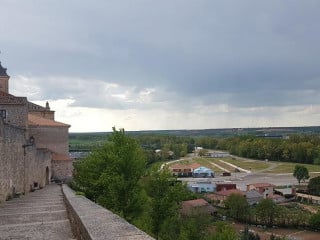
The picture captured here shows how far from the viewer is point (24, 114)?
3928 centimetres

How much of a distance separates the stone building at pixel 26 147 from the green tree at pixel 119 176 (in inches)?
192

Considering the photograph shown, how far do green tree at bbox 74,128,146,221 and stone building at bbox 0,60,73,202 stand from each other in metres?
4.87

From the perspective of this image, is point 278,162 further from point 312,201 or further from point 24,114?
point 24,114

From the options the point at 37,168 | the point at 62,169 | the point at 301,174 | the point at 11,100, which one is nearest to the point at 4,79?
the point at 62,169

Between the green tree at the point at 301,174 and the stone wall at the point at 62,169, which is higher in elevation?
the stone wall at the point at 62,169

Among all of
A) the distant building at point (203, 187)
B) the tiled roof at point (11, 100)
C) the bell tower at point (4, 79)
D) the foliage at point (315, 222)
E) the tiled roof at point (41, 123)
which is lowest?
the foliage at point (315, 222)

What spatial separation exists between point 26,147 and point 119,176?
8.43 m

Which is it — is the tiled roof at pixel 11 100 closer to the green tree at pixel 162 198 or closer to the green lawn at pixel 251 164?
the green tree at pixel 162 198

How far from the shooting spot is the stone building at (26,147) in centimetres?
2533

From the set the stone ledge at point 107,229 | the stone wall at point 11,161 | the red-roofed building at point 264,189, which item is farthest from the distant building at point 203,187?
the stone ledge at point 107,229

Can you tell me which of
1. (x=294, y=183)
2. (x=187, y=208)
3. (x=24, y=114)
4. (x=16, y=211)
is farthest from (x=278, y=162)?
(x=16, y=211)

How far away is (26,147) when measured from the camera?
31672mm

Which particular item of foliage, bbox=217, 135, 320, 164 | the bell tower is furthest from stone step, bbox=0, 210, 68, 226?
foliage, bbox=217, 135, 320, 164

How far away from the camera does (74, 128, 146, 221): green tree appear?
26.2 m
